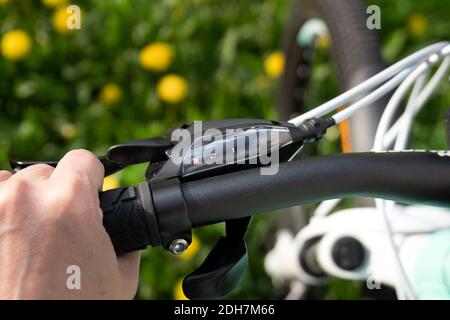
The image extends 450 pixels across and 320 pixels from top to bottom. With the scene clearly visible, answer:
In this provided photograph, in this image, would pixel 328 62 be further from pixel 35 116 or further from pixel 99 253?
pixel 99 253

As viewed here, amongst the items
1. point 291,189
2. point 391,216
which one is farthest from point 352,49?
point 291,189

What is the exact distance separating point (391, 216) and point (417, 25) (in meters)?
1.14

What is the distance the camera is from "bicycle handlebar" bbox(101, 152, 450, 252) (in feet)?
1.49

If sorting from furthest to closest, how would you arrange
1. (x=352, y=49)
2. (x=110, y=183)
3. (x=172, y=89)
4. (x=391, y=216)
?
(x=172, y=89), (x=110, y=183), (x=352, y=49), (x=391, y=216)

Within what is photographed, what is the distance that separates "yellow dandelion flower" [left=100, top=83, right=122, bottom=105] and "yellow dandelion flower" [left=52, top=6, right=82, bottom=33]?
0.63 ft

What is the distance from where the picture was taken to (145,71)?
154 centimetres

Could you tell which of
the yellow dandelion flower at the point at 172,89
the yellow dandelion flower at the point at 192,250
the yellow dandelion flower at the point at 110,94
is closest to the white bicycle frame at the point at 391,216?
the yellow dandelion flower at the point at 192,250

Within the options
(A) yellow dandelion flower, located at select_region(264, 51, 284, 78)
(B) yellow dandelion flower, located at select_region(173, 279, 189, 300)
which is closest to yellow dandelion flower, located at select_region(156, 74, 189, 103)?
(A) yellow dandelion flower, located at select_region(264, 51, 284, 78)

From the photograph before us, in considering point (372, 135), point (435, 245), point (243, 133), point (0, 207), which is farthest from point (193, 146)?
point (372, 135)

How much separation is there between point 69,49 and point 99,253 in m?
1.24

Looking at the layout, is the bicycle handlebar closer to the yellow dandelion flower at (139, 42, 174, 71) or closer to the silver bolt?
the silver bolt

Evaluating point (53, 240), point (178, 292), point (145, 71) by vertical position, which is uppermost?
point (145, 71)

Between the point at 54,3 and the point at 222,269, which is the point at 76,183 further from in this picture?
the point at 54,3
